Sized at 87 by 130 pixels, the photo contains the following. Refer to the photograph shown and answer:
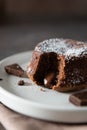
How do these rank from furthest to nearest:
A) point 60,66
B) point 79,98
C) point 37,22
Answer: point 37,22 → point 60,66 → point 79,98

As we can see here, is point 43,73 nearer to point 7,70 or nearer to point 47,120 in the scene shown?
point 7,70

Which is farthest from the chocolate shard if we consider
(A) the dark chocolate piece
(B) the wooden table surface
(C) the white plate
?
(B) the wooden table surface

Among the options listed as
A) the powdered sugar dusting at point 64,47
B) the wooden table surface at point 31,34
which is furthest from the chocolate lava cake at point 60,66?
the wooden table surface at point 31,34

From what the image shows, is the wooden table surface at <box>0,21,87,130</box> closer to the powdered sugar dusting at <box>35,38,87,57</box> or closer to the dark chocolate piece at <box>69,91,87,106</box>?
the powdered sugar dusting at <box>35,38,87,57</box>

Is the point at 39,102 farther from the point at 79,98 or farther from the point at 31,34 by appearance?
the point at 31,34

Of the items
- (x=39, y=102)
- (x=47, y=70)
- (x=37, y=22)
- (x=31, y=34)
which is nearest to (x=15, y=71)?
(x=47, y=70)

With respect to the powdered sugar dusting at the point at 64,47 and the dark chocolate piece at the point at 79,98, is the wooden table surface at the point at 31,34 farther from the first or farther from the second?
the dark chocolate piece at the point at 79,98

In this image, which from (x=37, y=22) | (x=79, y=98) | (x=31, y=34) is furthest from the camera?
(x=37, y=22)
